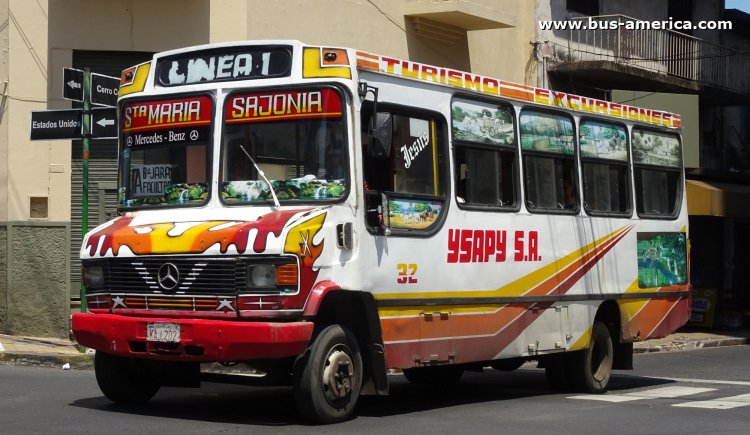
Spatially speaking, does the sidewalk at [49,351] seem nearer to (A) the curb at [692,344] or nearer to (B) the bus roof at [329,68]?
(A) the curb at [692,344]

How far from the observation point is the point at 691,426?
997 cm

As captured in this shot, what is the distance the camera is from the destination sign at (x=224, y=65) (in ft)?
32.1

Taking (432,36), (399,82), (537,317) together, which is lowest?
(537,317)

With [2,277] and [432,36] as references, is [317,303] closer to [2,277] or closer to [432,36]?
[2,277]

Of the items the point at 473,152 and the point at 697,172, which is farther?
the point at 697,172

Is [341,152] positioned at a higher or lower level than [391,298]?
higher

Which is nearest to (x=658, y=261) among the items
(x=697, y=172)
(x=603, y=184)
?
(x=603, y=184)

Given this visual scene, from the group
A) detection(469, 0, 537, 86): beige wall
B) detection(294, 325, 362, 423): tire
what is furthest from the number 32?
detection(469, 0, 537, 86): beige wall

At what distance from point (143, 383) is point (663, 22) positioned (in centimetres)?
2027

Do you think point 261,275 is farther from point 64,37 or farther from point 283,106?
point 64,37

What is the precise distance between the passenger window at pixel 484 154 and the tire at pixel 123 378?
3108 millimetres

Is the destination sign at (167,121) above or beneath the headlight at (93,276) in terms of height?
above

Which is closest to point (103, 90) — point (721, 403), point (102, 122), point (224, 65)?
point (102, 122)

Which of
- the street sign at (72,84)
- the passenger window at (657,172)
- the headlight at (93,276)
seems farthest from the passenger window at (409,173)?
the street sign at (72,84)
